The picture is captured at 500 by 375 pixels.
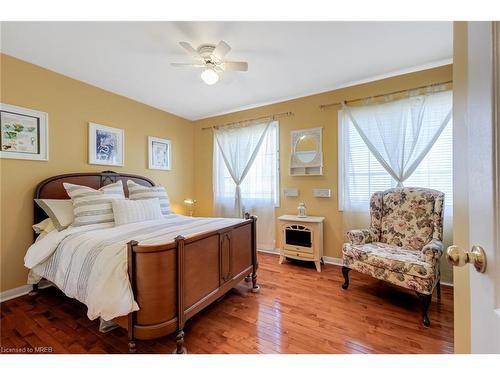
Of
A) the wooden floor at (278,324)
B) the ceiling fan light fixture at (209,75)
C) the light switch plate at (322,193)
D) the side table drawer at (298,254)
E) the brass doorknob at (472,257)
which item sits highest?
the ceiling fan light fixture at (209,75)

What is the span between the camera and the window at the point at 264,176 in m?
3.64

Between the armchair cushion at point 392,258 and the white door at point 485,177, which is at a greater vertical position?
the white door at point 485,177

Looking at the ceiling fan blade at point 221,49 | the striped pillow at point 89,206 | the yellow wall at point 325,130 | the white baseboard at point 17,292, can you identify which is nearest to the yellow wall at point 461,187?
the ceiling fan blade at point 221,49

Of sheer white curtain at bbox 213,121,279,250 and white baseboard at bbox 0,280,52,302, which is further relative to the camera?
sheer white curtain at bbox 213,121,279,250

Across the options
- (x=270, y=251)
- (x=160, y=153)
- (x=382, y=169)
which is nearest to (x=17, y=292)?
(x=160, y=153)

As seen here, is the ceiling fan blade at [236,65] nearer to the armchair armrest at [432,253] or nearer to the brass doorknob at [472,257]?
the brass doorknob at [472,257]

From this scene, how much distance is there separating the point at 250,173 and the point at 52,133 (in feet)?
8.92

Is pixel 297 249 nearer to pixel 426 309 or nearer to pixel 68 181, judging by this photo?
pixel 426 309

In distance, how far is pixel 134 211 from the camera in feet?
7.92

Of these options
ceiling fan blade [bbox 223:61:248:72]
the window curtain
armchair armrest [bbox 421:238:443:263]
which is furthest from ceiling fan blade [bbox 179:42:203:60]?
armchair armrest [bbox 421:238:443:263]

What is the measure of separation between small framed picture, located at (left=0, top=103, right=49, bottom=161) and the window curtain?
383 cm

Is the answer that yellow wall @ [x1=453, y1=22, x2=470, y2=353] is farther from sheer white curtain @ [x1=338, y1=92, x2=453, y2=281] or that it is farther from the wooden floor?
sheer white curtain @ [x1=338, y1=92, x2=453, y2=281]

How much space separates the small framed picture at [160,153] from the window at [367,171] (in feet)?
9.70

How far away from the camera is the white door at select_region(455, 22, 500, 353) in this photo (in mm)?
485
